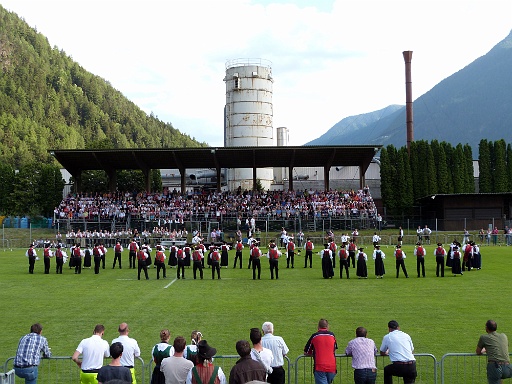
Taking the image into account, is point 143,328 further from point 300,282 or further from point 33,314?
point 300,282

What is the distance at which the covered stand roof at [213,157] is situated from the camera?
54.1 metres

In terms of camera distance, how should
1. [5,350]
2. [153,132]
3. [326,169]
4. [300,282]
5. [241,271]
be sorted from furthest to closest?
[153,132] < [326,169] < [241,271] < [300,282] < [5,350]

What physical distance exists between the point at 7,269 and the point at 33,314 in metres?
15.1

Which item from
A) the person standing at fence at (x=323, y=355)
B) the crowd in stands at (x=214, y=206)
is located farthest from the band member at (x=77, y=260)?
the person standing at fence at (x=323, y=355)

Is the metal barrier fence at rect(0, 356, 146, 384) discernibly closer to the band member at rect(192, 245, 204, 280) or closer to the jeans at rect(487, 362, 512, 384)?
the jeans at rect(487, 362, 512, 384)

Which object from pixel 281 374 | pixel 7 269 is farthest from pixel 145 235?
pixel 281 374

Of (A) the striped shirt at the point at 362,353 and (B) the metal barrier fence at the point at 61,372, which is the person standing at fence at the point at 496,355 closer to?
(A) the striped shirt at the point at 362,353

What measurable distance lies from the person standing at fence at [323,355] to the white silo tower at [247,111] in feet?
205

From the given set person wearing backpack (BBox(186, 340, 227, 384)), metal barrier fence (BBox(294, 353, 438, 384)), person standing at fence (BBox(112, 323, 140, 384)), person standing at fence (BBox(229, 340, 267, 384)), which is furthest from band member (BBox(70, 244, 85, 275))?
person standing at fence (BBox(229, 340, 267, 384))

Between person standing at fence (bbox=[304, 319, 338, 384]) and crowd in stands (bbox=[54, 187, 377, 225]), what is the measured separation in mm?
38261

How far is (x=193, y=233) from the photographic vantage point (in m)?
47.3

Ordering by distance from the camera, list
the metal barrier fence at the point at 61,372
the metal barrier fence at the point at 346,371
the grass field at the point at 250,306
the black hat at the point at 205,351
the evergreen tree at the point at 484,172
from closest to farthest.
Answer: the black hat at the point at 205,351, the metal barrier fence at the point at 346,371, the metal barrier fence at the point at 61,372, the grass field at the point at 250,306, the evergreen tree at the point at 484,172

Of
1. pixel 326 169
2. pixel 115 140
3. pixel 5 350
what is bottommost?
pixel 5 350

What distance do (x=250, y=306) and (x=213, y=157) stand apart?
37.4 meters
